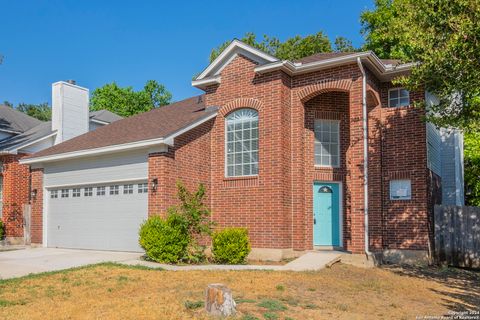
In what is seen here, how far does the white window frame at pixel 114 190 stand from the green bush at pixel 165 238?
9.40 feet

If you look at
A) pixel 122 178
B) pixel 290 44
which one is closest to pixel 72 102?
pixel 122 178

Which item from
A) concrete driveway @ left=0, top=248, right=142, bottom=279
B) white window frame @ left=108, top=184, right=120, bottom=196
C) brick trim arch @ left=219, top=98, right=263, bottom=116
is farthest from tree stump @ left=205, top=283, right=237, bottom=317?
white window frame @ left=108, top=184, right=120, bottom=196

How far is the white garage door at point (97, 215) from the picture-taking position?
14.8m

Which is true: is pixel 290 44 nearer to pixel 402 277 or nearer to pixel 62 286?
pixel 402 277

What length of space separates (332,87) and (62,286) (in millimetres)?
9179

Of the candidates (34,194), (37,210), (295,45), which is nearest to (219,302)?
(37,210)

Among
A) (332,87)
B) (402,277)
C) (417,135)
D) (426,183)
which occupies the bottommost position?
(402,277)

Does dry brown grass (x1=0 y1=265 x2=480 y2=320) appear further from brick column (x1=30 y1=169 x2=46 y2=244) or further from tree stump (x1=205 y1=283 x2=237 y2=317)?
brick column (x1=30 y1=169 x2=46 y2=244)

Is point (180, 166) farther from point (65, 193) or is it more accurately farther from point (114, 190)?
point (65, 193)

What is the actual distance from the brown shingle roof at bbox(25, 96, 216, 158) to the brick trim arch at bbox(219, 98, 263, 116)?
1.28 ft

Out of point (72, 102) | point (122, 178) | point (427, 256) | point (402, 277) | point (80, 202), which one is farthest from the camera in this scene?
point (72, 102)

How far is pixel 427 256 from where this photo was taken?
13445mm

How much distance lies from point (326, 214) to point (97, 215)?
788 centimetres

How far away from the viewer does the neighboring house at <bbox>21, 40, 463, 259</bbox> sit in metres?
13.6
